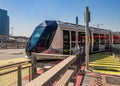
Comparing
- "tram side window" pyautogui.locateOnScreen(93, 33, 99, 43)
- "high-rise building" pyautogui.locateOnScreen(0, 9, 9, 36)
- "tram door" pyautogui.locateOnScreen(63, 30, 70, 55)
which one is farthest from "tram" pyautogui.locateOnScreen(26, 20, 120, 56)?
"high-rise building" pyautogui.locateOnScreen(0, 9, 9, 36)

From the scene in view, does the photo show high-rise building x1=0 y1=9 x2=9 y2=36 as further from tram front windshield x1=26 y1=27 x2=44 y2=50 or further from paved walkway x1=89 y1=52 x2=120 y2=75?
paved walkway x1=89 y1=52 x2=120 y2=75

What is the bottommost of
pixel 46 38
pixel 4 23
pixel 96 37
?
pixel 46 38

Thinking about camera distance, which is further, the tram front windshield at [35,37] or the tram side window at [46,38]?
the tram front windshield at [35,37]

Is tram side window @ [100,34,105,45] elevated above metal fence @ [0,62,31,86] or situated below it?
above

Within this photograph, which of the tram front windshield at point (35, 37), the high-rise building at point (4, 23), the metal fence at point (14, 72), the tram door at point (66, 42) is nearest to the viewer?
the metal fence at point (14, 72)

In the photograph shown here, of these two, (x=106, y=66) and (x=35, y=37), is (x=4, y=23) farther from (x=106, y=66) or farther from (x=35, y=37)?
(x=106, y=66)

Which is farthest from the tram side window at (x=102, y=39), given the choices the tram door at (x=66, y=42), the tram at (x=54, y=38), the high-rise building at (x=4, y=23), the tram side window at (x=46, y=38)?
the high-rise building at (x=4, y=23)

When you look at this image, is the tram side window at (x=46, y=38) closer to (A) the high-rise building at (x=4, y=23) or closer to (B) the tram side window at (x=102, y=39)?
(B) the tram side window at (x=102, y=39)

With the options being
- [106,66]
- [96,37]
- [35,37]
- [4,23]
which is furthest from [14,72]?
[4,23]

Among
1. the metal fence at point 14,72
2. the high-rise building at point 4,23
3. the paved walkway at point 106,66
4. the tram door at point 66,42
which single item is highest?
the high-rise building at point 4,23

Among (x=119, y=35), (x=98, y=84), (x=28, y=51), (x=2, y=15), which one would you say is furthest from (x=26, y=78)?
(x=2, y=15)

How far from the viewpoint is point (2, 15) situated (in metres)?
121

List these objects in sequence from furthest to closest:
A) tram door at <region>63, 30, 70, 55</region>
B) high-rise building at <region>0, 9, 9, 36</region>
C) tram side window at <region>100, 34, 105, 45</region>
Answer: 1. high-rise building at <region>0, 9, 9, 36</region>
2. tram side window at <region>100, 34, 105, 45</region>
3. tram door at <region>63, 30, 70, 55</region>

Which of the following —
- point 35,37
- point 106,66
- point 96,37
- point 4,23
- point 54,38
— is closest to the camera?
point 106,66
